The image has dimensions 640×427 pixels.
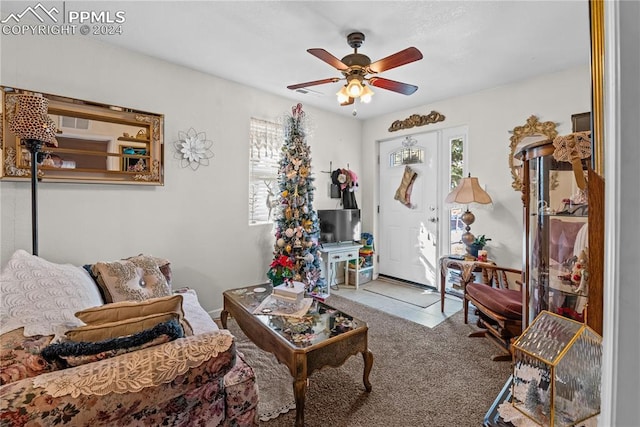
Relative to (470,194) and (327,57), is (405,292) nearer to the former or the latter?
(470,194)

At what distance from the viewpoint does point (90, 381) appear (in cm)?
88

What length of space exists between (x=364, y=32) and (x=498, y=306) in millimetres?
2419

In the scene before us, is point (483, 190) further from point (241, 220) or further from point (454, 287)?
point (241, 220)

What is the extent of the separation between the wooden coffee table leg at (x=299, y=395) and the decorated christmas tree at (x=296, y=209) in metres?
1.72

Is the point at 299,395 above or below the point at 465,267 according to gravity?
below

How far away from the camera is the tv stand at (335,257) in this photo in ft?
12.7

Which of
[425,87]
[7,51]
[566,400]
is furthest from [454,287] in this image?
[7,51]

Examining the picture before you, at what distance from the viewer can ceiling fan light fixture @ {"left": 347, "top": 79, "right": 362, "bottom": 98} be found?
7.14 feet

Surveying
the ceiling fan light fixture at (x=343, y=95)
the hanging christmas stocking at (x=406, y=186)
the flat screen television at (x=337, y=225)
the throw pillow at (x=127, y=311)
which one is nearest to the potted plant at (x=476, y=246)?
the hanging christmas stocking at (x=406, y=186)

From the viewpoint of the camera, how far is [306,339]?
1.67m

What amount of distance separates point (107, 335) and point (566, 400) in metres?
1.47

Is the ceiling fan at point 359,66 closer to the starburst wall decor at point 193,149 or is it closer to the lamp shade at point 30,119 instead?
the starburst wall decor at point 193,149

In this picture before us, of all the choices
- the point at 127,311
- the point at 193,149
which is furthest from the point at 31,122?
the point at 127,311

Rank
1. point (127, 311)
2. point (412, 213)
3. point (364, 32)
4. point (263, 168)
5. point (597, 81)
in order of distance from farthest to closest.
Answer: point (412, 213) → point (263, 168) → point (364, 32) → point (127, 311) → point (597, 81)
